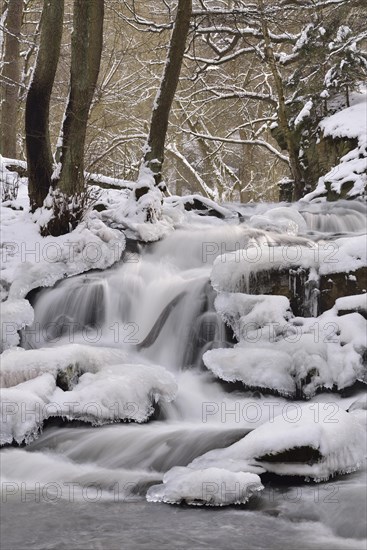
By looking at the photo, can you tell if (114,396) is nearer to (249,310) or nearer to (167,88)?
(249,310)

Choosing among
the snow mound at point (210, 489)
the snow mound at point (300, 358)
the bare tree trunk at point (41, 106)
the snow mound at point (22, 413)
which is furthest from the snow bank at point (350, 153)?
the snow mound at point (210, 489)

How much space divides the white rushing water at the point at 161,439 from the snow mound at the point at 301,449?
0.29ft

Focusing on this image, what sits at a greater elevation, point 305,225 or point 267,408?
point 305,225

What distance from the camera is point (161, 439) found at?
5.01 metres

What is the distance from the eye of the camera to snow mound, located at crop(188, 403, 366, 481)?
4297 mm

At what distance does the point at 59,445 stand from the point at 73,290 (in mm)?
2650

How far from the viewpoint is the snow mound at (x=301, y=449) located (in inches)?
169

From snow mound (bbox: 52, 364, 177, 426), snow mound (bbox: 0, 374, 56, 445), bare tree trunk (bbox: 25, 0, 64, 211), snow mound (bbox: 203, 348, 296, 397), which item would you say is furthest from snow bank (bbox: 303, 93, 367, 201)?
snow mound (bbox: 0, 374, 56, 445)

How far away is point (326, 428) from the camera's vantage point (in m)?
4.41

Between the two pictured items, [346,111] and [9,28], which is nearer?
[346,111]

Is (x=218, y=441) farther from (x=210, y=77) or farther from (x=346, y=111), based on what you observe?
(x=210, y=77)

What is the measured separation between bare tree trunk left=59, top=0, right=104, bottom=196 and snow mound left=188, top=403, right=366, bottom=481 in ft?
16.0

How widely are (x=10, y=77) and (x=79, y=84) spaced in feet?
20.3

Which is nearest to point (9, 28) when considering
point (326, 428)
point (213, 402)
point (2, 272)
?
point (2, 272)
